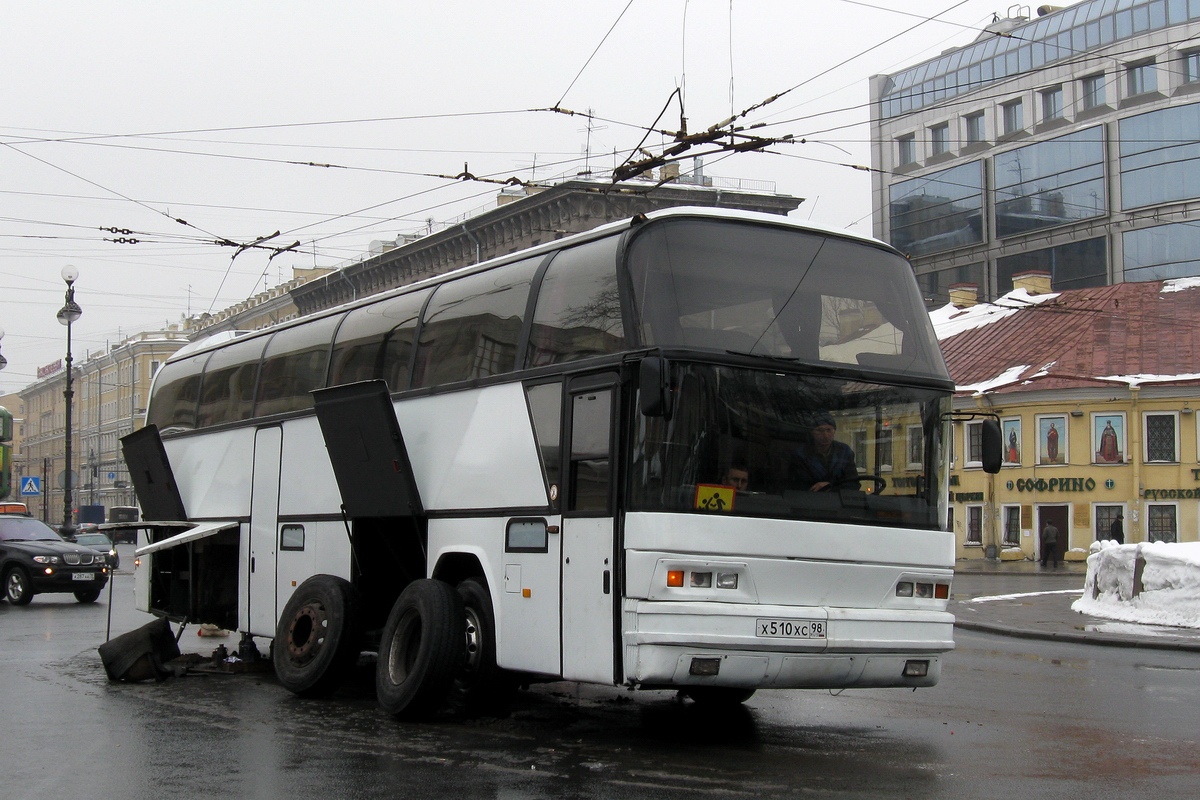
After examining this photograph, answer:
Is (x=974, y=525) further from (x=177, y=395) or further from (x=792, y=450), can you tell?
(x=792, y=450)

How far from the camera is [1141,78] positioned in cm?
6531

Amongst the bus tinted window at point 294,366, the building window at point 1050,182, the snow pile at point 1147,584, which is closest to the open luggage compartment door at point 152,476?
the bus tinted window at point 294,366

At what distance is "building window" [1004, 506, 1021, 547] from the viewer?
49469mm

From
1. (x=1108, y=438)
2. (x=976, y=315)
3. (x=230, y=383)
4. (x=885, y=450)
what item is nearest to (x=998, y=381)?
(x=1108, y=438)

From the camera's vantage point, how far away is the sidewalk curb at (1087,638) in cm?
1778

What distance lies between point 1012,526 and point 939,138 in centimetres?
3379

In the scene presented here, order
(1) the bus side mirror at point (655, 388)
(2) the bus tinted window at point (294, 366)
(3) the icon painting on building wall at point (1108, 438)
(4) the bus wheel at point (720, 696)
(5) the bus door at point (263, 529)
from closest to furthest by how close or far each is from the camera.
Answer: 1. (1) the bus side mirror at point (655, 388)
2. (4) the bus wheel at point (720, 696)
3. (2) the bus tinted window at point (294, 366)
4. (5) the bus door at point (263, 529)
5. (3) the icon painting on building wall at point (1108, 438)

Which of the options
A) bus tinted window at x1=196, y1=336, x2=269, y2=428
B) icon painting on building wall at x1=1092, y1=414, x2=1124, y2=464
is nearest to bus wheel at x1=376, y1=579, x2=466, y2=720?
bus tinted window at x1=196, y1=336, x2=269, y2=428

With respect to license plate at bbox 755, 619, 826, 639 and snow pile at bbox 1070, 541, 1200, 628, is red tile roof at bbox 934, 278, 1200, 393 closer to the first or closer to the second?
snow pile at bbox 1070, 541, 1200, 628

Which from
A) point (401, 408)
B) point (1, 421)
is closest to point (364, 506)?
point (401, 408)

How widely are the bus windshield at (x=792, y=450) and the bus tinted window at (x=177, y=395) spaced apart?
360 inches

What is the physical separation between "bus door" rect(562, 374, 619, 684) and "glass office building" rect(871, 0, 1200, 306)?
185ft

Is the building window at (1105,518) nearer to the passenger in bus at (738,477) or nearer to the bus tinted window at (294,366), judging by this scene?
the bus tinted window at (294,366)

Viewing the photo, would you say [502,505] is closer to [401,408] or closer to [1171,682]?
[401,408]
